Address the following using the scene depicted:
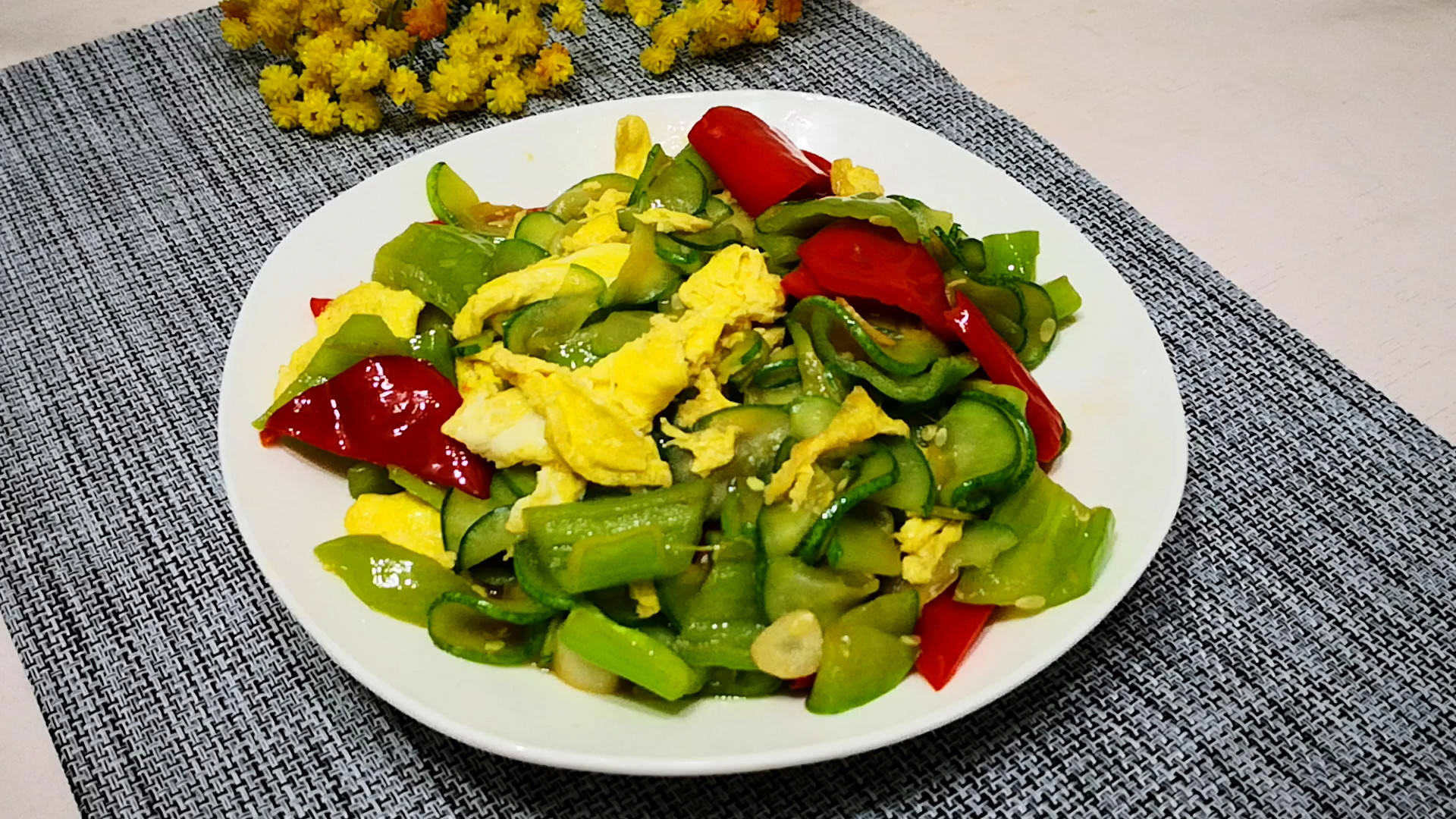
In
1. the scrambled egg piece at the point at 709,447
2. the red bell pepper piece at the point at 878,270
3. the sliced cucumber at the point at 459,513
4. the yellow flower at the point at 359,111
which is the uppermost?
the red bell pepper piece at the point at 878,270

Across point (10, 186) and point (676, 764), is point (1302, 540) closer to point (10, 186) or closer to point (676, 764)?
point (676, 764)

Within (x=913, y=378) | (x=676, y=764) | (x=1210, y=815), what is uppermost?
(x=913, y=378)

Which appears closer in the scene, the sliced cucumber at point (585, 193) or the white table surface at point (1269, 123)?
the sliced cucumber at point (585, 193)

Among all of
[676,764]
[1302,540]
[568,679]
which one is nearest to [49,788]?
[568,679]

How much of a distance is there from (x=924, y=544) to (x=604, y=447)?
45cm

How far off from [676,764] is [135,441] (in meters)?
1.35

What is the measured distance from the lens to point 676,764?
1.38 metres

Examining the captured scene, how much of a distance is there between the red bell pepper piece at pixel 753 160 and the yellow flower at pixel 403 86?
3.09 feet

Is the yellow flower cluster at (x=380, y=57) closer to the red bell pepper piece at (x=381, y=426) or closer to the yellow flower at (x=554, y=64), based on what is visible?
the yellow flower at (x=554, y=64)

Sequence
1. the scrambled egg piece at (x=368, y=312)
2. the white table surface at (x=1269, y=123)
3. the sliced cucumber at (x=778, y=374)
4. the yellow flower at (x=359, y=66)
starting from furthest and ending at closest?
the yellow flower at (x=359, y=66) < the white table surface at (x=1269, y=123) < the scrambled egg piece at (x=368, y=312) < the sliced cucumber at (x=778, y=374)

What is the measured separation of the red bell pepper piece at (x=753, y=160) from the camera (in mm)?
1990

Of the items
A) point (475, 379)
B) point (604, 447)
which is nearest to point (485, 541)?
point (604, 447)

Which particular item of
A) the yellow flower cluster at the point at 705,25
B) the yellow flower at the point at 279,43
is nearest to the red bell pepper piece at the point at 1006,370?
→ the yellow flower cluster at the point at 705,25

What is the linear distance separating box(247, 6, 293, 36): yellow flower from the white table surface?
708 millimetres
